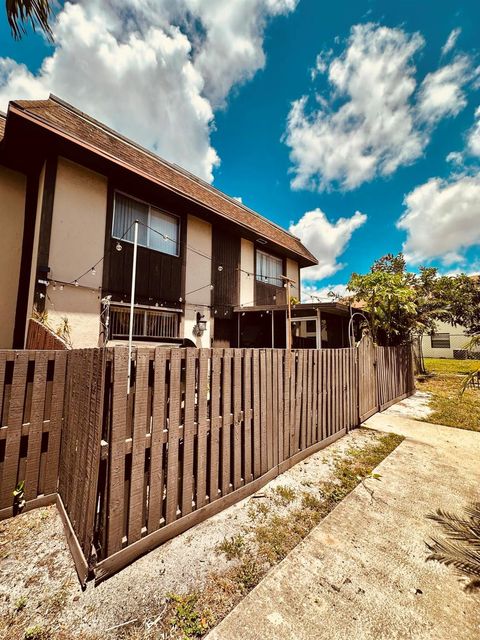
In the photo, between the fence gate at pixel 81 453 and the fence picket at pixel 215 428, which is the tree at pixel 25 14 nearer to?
the fence gate at pixel 81 453

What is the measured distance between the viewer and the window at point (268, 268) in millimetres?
12784

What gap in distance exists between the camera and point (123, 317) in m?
7.92

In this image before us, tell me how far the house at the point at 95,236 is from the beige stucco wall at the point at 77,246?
3 cm

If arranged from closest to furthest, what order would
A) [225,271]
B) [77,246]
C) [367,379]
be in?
[367,379], [77,246], [225,271]

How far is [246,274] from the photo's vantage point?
39.3 feet

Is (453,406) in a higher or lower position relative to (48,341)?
lower

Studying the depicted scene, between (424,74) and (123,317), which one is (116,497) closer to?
(123,317)

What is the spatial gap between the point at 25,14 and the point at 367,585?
23.6ft

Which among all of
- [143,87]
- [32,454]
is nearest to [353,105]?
[143,87]

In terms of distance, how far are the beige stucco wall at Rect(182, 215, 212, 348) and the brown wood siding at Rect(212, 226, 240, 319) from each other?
0.30 meters

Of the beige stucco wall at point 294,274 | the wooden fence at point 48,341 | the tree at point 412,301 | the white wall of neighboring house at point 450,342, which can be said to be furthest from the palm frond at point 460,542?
the white wall of neighboring house at point 450,342

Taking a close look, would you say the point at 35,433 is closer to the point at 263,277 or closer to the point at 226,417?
the point at 226,417

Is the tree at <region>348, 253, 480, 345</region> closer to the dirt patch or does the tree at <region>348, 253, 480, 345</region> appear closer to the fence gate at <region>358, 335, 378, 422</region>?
the fence gate at <region>358, 335, 378, 422</region>

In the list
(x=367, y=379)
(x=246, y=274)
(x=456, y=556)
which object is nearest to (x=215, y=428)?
(x=456, y=556)
